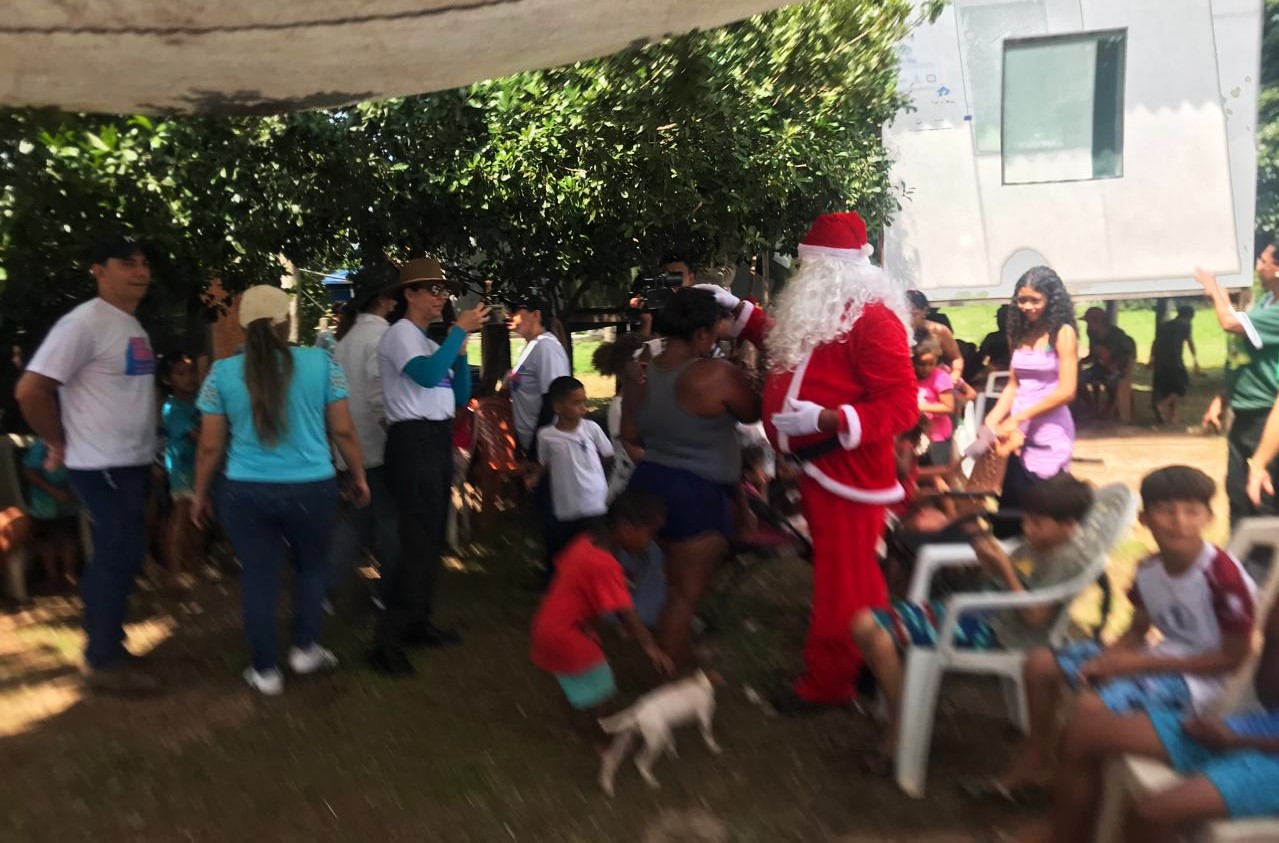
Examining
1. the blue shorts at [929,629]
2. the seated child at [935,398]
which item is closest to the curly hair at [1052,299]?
the seated child at [935,398]

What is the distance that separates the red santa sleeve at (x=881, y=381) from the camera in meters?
3.49

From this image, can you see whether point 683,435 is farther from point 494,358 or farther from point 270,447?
point 494,358

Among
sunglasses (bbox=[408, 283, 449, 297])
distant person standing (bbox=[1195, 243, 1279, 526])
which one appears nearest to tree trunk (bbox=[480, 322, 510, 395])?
sunglasses (bbox=[408, 283, 449, 297])

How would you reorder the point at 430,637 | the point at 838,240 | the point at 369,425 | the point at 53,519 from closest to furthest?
the point at 838,240, the point at 369,425, the point at 430,637, the point at 53,519

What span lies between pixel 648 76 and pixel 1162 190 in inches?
245

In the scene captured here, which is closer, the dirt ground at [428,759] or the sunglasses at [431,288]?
the dirt ground at [428,759]

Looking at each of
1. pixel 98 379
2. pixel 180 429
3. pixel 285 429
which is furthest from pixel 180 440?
pixel 285 429

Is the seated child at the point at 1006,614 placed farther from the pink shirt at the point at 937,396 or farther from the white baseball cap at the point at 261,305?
the pink shirt at the point at 937,396

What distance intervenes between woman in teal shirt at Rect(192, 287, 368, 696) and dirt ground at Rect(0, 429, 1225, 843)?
0.52 meters

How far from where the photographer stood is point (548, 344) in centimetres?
596

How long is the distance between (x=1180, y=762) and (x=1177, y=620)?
0.50 meters

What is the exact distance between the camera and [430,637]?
15.7 feet

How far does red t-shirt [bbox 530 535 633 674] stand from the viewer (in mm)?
3457

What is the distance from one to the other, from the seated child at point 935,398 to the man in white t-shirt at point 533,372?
2.02m
